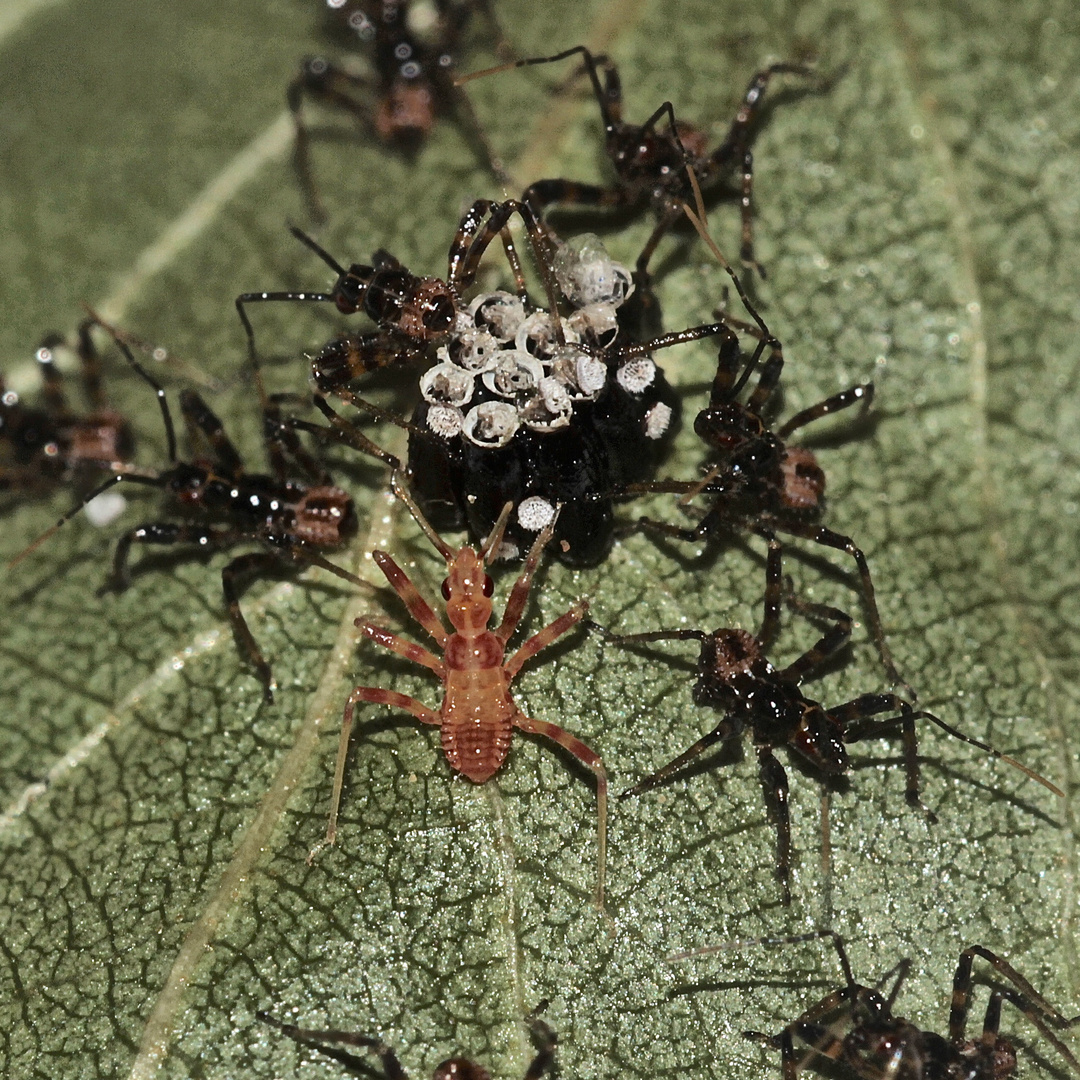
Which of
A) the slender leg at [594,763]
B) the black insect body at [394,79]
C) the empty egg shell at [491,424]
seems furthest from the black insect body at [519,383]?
the black insect body at [394,79]

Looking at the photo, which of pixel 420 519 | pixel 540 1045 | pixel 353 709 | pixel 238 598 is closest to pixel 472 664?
pixel 353 709

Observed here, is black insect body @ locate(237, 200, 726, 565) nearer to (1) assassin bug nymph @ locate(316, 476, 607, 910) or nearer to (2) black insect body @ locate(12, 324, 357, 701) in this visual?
(1) assassin bug nymph @ locate(316, 476, 607, 910)

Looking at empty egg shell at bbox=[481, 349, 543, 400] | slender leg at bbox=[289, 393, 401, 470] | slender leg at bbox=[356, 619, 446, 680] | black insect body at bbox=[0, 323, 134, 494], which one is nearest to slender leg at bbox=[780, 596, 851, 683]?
slender leg at bbox=[356, 619, 446, 680]

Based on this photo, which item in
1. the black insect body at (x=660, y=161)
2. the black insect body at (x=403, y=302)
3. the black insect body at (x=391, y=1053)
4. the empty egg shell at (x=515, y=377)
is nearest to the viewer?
the black insect body at (x=391, y=1053)

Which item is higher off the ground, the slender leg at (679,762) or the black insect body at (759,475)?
the black insect body at (759,475)

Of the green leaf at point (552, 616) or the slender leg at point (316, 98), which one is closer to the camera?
the green leaf at point (552, 616)

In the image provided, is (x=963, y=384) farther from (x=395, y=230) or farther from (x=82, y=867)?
(x=82, y=867)

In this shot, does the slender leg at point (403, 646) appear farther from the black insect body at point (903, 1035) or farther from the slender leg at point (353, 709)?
the black insect body at point (903, 1035)

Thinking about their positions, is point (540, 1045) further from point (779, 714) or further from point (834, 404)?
point (834, 404)
